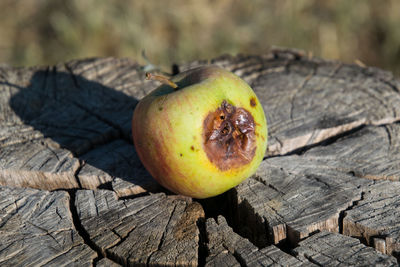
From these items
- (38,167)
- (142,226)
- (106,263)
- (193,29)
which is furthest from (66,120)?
(193,29)

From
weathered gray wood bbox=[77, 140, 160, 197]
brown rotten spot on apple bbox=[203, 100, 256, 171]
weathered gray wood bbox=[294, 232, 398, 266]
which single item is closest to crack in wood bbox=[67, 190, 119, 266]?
weathered gray wood bbox=[77, 140, 160, 197]

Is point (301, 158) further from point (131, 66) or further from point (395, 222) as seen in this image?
point (131, 66)

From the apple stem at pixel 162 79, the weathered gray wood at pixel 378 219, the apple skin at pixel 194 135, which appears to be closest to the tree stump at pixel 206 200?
the weathered gray wood at pixel 378 219

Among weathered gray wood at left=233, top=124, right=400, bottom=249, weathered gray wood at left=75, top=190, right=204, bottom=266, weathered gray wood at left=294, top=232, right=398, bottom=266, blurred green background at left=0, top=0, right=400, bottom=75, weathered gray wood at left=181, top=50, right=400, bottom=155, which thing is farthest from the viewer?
blurred green background at left=0, top=0, right=400, bottom=75

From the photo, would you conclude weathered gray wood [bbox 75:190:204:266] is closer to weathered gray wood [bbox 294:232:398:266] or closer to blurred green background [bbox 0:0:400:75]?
weathered gray wood [bbox 294:232:398:266]

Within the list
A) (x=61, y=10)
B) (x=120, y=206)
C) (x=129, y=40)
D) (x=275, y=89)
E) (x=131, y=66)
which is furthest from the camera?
(x=61, y=10)

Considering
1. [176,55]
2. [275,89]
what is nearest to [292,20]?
[176,55]
